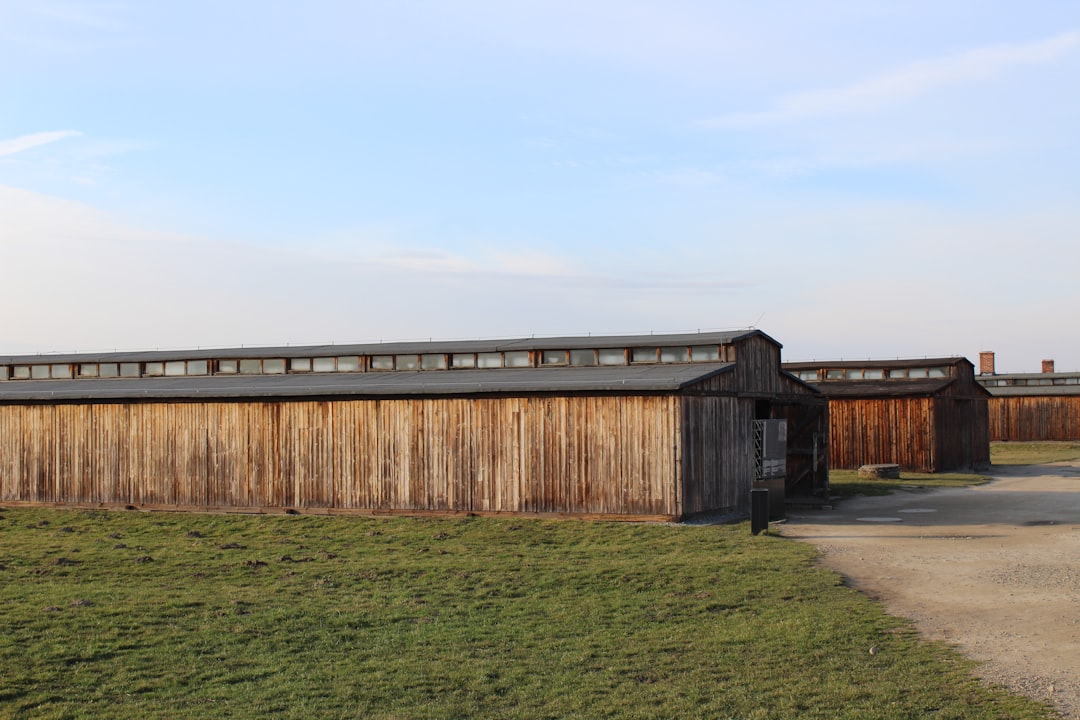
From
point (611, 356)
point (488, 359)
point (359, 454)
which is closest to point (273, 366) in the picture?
point (488, 359)

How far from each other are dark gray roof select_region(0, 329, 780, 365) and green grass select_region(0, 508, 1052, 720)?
9.40 meters

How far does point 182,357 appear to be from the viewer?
38281mm

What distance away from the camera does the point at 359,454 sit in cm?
2958

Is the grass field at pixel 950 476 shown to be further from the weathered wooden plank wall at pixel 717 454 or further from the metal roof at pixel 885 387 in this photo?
the weathered wooden plank wall at pixel 717 454

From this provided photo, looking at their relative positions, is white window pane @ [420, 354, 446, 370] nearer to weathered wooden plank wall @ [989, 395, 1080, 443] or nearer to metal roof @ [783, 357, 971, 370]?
metal roof @ [783, 357, 971, 370]

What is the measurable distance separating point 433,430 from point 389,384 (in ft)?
7.83

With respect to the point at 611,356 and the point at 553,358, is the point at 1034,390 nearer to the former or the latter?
the point at 611,356

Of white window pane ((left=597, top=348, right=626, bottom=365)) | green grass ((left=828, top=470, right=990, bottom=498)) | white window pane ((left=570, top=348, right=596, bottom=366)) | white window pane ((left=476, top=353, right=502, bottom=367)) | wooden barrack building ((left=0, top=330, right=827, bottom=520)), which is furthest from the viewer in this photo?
green grass ((left=828, top=470, right=990, bottom=498))

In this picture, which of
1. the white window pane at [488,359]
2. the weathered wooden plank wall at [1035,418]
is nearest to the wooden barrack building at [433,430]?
the white window pane at [488,359]

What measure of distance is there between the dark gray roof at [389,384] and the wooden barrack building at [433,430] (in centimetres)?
7

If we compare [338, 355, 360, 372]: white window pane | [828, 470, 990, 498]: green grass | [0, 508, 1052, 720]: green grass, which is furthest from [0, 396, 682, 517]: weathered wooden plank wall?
[828, 470, 990, 498]: green grass

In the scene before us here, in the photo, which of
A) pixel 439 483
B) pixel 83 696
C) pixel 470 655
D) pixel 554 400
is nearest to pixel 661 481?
pixel 554 400

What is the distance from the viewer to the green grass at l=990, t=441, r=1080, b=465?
179 feet

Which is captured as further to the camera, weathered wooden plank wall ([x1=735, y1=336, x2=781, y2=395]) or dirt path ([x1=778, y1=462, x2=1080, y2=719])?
weathered wooden plank wall ([x1=735, y1=336, x2=781, y2=395])
